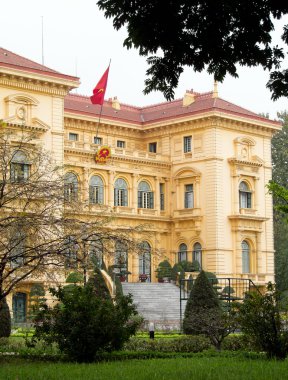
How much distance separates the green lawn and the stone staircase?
23206 mm

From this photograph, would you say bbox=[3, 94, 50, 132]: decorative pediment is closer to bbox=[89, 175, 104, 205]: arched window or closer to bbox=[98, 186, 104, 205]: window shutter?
bbox=[89, 175, 104, 205]: arched window

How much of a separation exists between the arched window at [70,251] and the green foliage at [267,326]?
4.35 m

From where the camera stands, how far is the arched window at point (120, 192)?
2188 inches

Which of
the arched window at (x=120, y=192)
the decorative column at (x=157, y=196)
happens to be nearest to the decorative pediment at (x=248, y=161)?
the decorative column at (x=157, y=196)

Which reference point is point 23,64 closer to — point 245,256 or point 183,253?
point 183,253

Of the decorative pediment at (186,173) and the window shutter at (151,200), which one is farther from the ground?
the decorative pediment at (186,173)

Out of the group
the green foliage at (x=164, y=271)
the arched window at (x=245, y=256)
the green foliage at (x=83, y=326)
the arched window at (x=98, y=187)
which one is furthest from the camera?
the arched window at (x=245, y=256)

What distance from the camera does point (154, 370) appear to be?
16484mm

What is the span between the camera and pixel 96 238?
21.8 meters

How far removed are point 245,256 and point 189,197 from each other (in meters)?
5.36

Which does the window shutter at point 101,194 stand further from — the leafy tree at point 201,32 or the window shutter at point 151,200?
the leafy tree at point 201,32

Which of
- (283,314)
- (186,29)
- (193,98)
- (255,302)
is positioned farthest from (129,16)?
(193,98)

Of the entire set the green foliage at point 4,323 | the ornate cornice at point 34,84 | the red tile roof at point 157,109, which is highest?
the red tile roof at point 157,109

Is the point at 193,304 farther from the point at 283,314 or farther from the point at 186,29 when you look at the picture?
the point at 186,29
